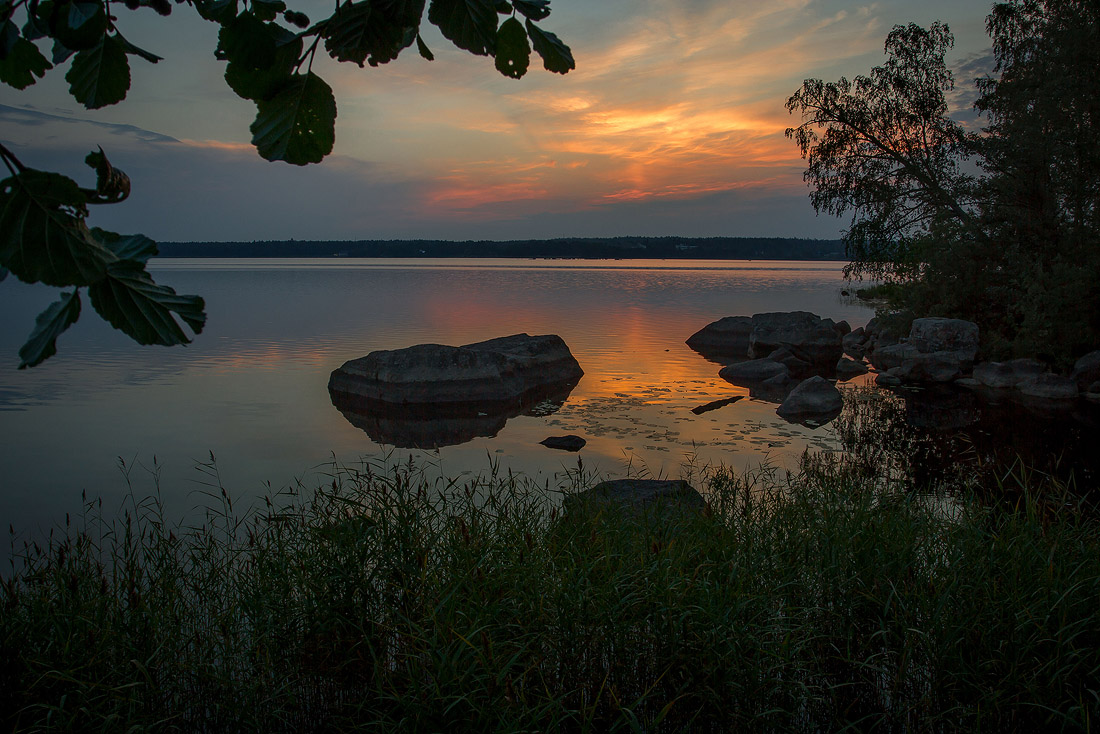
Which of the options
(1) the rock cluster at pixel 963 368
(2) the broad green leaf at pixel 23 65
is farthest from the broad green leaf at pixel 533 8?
(1) the rock cluster at pixel 963 368

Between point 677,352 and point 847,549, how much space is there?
18542 mm

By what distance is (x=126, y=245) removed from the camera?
108 cm

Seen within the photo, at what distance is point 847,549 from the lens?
5.32 metres

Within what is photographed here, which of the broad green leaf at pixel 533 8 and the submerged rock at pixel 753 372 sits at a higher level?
the broad green leaf at pixel 533 8

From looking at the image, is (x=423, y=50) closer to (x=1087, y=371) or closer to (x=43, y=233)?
(x=43, y=233)

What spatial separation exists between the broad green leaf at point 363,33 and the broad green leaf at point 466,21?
0.20 feet

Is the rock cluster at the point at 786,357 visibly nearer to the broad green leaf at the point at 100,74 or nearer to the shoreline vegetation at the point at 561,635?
the shoreline vegetation at the point at 561,635

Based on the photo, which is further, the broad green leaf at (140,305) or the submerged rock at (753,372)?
the submerged rock at (753,372)

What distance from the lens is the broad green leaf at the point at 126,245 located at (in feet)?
3.47

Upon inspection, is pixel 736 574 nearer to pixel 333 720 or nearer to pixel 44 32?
pixel 333 720

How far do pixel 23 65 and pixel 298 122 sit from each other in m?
0.71

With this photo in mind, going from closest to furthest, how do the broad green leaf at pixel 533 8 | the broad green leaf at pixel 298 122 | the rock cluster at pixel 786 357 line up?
1. the broad green leaf at pixel 298 122
2. the broad green leaf at pixel 533 8
3. the rock cluster at pixel 786 357

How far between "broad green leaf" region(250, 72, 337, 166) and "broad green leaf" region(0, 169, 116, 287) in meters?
0.33

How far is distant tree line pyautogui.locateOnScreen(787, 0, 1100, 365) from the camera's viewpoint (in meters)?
17.0
